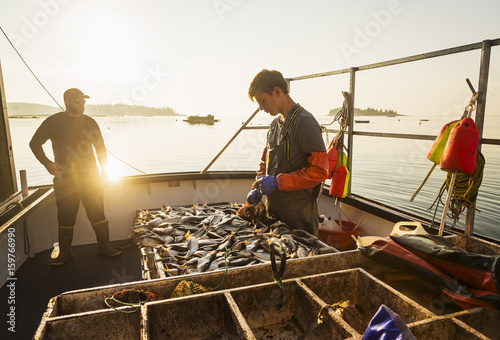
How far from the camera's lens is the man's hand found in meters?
4.91

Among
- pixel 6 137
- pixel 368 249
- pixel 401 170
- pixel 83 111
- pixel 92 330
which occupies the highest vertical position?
pixel 83 111

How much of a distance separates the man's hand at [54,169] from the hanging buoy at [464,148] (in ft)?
17.6

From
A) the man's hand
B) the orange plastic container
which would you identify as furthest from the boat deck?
the orange plastic container

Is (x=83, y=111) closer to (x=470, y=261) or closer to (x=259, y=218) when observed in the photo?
(x=259, y=218)

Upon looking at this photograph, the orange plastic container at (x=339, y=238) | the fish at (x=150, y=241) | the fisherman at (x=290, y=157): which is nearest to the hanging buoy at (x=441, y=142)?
the fisherman at (x=290, y=157)

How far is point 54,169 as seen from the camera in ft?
16.2

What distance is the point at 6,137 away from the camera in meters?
5.32

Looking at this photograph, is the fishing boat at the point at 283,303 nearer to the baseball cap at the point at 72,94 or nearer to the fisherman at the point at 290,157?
the fisherman at the point at 290,157

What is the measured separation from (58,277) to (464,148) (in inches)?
227

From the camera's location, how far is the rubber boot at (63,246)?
5211 mm

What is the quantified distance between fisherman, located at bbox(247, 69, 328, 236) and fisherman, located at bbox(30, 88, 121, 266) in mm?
3265

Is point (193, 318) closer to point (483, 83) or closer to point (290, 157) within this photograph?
point (290, 157)

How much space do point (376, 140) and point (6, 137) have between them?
143 ft

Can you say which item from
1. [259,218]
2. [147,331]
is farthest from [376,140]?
[147,331]
